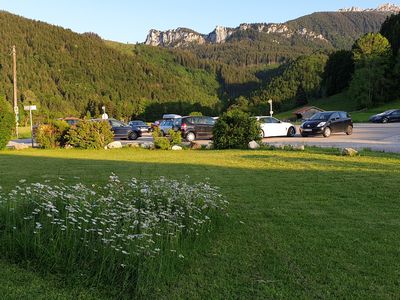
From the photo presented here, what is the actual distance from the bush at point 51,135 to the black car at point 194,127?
335 inches

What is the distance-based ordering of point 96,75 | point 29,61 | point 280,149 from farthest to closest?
point 96,75 → point 29,61 → point 280,149

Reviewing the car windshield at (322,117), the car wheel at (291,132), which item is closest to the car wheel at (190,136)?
the car wheel at (291,132)

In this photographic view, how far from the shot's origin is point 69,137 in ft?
70.7

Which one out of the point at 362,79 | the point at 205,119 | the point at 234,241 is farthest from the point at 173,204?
the point at 362,79

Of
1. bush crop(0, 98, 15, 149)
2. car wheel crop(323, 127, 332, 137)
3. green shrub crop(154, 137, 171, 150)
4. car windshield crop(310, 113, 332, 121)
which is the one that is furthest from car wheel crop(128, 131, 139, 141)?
car wheel crop(323, 127, 332, 137)

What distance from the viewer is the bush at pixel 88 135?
2136cm

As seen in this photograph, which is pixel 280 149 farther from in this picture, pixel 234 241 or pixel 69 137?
pixel 234 241

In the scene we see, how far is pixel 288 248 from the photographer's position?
16.6 feet

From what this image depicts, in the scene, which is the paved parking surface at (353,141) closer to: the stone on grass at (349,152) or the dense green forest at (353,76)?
the stone on grass at (349,152)

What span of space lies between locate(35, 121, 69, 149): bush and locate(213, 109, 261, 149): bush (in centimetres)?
775

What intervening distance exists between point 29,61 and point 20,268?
171 meters

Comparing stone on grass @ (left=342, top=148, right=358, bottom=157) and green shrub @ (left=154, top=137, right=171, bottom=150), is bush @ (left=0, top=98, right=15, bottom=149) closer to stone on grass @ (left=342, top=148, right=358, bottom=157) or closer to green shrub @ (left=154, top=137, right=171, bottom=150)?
green shrub @ (left=154, top=137, right=171, bottom=150)

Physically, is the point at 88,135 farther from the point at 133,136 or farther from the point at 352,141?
the point at 352,141

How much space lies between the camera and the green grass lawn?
3.90 metres
